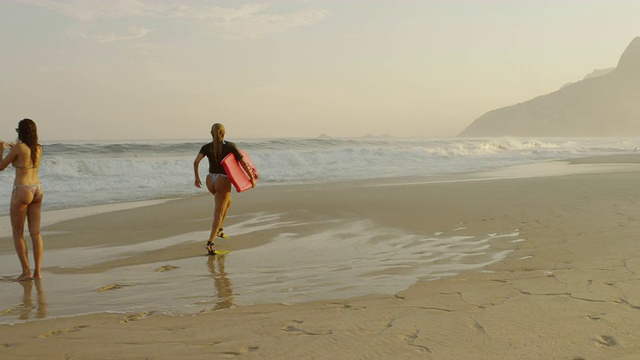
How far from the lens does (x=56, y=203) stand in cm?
1313

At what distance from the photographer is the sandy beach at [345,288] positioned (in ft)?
10.4

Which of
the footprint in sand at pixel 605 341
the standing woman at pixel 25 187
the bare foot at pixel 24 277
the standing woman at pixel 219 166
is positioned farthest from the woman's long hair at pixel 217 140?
the footprint in sand at pixel 605 341

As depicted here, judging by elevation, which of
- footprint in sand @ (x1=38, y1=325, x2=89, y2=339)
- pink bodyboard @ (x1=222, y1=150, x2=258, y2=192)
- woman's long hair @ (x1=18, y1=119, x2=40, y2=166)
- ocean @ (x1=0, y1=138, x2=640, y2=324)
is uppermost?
woman's long hair @ (x1=18, y1=119, x2=40, y2=166)

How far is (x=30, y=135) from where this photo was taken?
19.0 feet

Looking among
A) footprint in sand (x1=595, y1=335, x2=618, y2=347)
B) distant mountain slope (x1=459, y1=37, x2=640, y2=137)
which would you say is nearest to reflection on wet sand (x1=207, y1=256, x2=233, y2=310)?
footprint in sand (x1=595, y1=335, x2=618, y2=347)

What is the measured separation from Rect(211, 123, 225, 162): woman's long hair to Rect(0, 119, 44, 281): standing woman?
218cm

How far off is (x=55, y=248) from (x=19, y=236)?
177 cm

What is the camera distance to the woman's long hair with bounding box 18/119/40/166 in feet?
18.9

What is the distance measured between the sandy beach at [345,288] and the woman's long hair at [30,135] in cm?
138

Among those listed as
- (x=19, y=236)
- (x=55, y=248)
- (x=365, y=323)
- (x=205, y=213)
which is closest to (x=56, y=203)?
(x=205, y=213)

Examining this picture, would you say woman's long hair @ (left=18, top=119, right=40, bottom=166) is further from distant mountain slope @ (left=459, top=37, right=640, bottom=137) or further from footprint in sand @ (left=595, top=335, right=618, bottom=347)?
distant mountain slope @ (left=459, top=37, right=640, bottom=137)

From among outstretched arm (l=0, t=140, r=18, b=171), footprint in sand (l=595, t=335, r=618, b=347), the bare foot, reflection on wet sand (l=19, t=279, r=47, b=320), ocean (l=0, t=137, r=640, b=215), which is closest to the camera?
footprint in sand (l=595, t=335, r=618, b=347)

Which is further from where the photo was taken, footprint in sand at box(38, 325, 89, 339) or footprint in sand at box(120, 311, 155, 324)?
footprint in sand at box(120, 311, 155, 324)

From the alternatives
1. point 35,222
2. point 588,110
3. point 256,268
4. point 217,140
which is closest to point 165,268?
point 256,268
